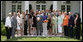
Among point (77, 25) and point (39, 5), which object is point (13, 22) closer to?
point (77, 25)

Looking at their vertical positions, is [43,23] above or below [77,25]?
above

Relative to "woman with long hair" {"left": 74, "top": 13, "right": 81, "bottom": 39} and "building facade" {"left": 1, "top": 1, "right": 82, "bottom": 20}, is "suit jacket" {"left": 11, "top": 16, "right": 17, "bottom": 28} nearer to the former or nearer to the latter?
"woman with long hair" {"left": 74, "top": 13, "right": 81, "bottom": 39}

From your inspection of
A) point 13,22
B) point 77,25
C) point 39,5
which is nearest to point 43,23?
point 13,22

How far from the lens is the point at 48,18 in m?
17.8

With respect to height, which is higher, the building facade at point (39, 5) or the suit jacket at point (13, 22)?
the building facade at point (39, 5)

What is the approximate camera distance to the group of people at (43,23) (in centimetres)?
1752

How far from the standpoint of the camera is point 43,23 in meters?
17.9

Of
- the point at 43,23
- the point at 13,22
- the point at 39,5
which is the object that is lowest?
the point at 43,23

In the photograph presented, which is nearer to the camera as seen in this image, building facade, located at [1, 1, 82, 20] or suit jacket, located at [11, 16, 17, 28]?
suit jacket, located at [11, 16, 17, 28]

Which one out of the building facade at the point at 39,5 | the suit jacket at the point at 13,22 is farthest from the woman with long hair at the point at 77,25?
the building facade at the point at 39,5

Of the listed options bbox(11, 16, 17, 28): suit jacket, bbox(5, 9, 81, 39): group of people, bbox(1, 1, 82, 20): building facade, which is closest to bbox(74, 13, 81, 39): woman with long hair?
bbox(5, 9, 81, 39): group of people

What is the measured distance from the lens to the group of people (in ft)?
57.5

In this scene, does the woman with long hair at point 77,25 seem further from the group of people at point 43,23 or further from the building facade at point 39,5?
the building facade at point 39,5

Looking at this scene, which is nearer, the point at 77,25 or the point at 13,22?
the point at 13,22
